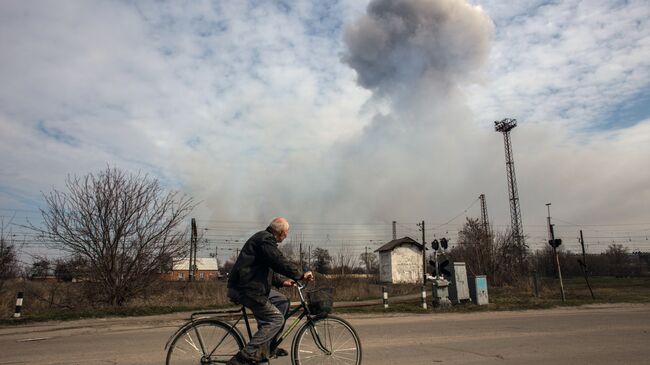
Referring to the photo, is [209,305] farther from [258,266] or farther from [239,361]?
Result: [258,266]

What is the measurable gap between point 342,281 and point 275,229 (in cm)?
2138

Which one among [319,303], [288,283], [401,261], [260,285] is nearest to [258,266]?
[260,285]

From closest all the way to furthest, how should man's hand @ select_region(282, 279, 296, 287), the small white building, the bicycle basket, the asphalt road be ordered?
the bicycle basket
man's hand @ select_region(282, 279, 296, 287)
the asphalt road
the small white building

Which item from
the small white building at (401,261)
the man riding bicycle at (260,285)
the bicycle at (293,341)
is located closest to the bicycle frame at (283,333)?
the bicycle at (293,341)

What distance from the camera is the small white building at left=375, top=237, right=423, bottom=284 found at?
56844 mm

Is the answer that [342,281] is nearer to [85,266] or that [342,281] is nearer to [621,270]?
[85,266]

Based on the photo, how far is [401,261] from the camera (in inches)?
2260

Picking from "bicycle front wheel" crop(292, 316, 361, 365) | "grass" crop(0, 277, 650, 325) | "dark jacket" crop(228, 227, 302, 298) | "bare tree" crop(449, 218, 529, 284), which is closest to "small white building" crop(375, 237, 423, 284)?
"bare tree" crop(449, 218, 529, 284)

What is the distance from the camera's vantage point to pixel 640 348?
314 inches

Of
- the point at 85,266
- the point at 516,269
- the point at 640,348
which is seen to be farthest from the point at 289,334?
the point at 516,269

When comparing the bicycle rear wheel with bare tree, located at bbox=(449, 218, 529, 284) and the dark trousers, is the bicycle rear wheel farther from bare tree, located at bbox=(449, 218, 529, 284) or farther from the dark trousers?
bare tree, located at bbox=(449, 218, 529, 284)

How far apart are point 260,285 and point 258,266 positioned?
208 mm

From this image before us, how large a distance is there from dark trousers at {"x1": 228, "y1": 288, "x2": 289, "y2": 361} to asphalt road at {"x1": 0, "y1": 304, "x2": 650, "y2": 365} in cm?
187

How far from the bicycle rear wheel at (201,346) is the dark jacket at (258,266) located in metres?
0.54
